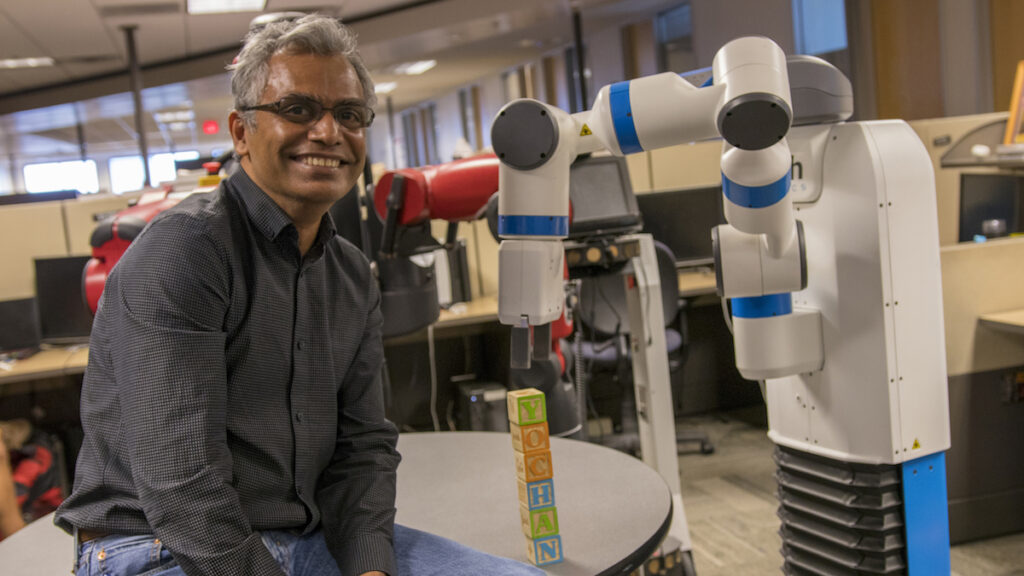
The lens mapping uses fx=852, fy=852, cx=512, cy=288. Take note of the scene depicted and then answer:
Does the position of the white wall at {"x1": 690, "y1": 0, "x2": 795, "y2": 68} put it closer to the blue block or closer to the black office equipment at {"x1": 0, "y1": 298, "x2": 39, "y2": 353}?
the black office equipment at {"x1": 0, "y1": 298, "x2": 39, "y2": 353}

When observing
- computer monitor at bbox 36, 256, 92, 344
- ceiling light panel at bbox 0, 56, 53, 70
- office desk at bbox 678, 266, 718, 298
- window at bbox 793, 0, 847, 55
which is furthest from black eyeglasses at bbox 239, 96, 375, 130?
ceiling light panel at bbox 0, 56, 53, 70

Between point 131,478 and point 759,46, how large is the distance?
3.22 feet

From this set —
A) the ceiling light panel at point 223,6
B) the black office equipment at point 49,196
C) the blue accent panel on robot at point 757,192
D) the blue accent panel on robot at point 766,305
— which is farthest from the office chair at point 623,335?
the ceiling light panel at point 223,6

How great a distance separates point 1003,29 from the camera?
16.1 ft

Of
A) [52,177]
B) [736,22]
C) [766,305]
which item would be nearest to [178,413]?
[766,305]

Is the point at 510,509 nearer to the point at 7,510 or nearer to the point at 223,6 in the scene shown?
the point at 7,510

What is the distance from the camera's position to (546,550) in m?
1.18

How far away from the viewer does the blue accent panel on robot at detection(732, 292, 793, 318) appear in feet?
4.78

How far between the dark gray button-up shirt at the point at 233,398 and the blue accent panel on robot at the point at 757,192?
599 mm

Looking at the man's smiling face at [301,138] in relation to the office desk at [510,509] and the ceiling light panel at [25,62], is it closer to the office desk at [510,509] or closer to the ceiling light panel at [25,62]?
the office desk at [510,509]

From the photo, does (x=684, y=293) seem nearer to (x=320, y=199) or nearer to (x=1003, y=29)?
(x=320, y=199)

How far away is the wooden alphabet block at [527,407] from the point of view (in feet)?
3.79

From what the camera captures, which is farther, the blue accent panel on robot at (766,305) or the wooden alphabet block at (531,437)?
the blue accent panel on robot at (766,305)

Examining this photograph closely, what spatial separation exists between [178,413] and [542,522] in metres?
0.50
